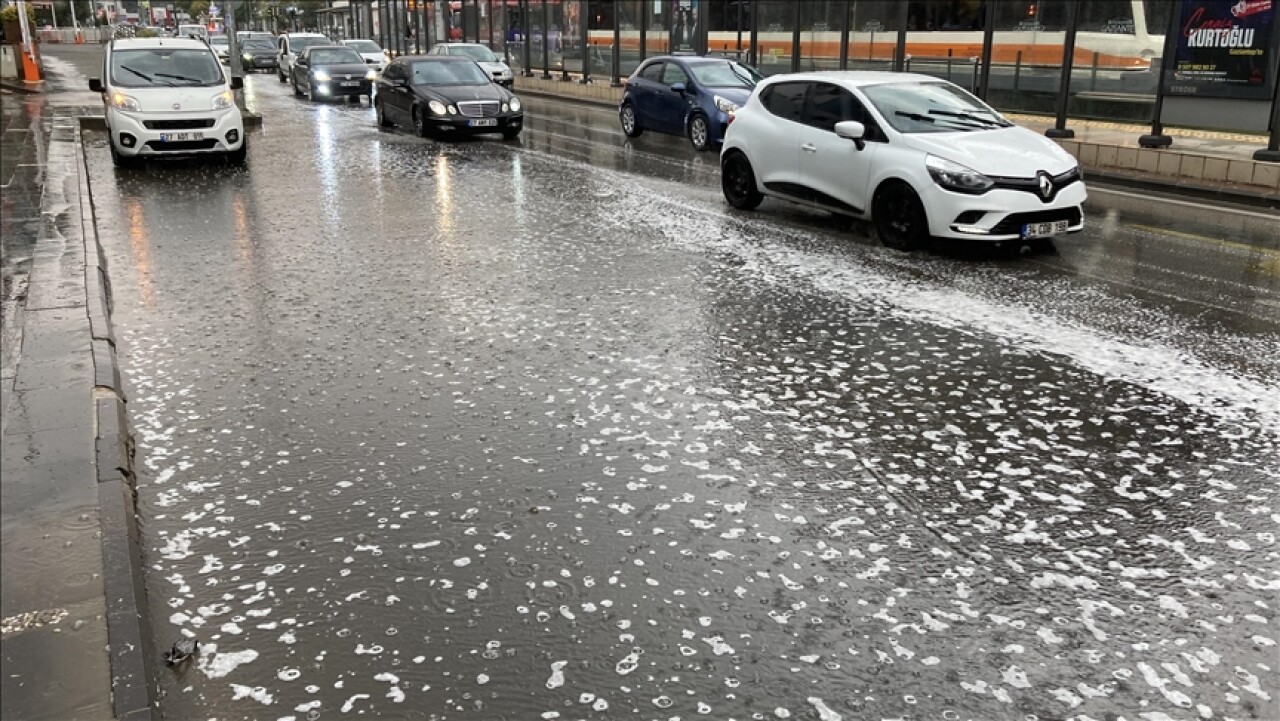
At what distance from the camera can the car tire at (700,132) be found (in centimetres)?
1781

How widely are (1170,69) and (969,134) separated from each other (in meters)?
7.81

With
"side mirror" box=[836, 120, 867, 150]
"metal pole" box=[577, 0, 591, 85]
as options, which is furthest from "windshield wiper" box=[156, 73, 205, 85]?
"metal pole" box=[577, 0, 591, 85]

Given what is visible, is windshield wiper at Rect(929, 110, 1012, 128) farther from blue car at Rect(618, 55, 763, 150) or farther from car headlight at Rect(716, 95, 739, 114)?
car headlight at Rect(716, 95, 739, 114)

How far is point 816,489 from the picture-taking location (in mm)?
4465

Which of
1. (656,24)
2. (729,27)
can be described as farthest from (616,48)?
(729,27)

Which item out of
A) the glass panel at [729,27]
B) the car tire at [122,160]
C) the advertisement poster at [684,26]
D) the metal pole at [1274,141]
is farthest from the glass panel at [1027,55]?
the car tire at [122,160]

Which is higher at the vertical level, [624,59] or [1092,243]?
[624,59]

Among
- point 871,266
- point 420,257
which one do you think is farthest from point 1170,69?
point 420,257

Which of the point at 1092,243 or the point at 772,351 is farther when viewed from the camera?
the point at 1092,243

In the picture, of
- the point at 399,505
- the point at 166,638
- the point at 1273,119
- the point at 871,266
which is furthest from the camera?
the point at 1273,119

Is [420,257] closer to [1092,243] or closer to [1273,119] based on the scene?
[1092,243]

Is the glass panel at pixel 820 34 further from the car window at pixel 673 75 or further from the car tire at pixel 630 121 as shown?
the car tire at pixel 630 121

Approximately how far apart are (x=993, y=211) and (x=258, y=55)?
4671 centimetres

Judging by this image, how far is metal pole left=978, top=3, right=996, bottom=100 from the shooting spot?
59.6 feet
